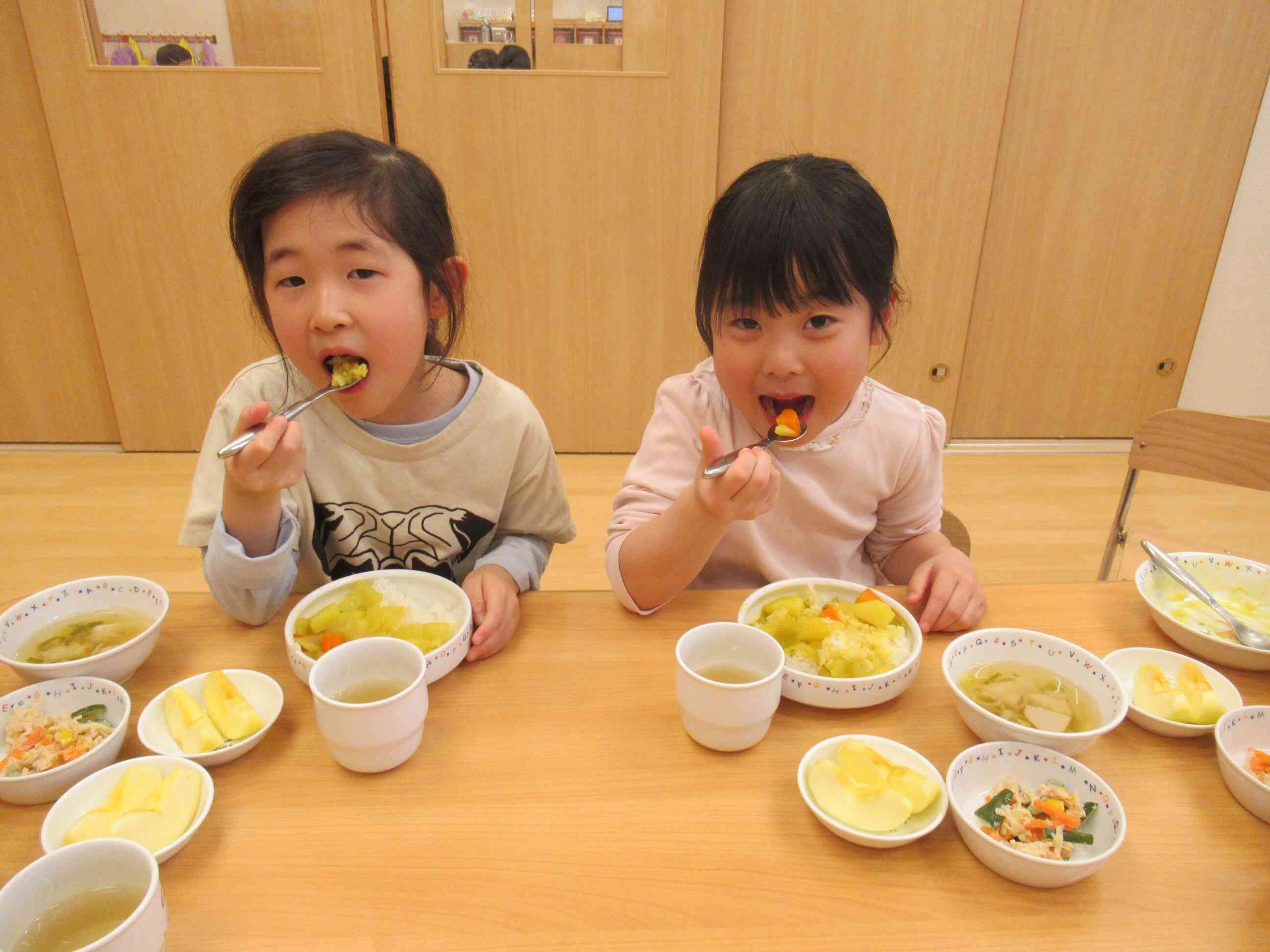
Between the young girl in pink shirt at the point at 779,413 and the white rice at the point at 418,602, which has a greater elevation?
the young girl in pink shirt at the point at 779,413

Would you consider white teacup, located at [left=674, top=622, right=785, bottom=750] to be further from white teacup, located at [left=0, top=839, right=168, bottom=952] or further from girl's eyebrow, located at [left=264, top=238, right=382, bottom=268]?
girl's eyebrow, located at [left=264, top=238, right=382, bottom=268]

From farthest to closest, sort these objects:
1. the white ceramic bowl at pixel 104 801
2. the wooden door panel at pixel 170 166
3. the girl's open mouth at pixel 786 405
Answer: the wooden door panel at pixel 170 166 < the girl's open mouth at pixel 786 405 < the white ceramic bowl at pixel 104 801

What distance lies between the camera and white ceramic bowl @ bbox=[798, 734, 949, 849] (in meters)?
0.64

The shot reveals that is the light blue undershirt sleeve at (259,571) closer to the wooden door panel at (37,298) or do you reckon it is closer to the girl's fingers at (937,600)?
the girl's fingers at (937,600)

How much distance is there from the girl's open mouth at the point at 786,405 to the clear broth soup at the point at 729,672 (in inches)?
14.9

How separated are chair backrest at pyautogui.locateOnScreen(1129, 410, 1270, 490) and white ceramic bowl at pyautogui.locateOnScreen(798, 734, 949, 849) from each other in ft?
2.74

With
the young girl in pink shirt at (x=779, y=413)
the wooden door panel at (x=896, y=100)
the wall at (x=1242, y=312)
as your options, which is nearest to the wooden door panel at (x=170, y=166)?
the wooden door panel at (x=896, y=100)

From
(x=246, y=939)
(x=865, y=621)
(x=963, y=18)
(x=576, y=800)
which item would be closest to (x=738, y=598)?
(x=865, y=621)

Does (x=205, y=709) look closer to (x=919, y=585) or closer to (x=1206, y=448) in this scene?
(x=919, y=585)

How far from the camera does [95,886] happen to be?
0.57m

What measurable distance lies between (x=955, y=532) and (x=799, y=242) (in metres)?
0.66

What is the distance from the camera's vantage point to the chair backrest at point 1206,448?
3.90ft

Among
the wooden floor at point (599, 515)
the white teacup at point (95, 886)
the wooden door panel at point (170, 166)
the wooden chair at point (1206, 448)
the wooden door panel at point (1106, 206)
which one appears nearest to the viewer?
the white teacup at point (95, 886)

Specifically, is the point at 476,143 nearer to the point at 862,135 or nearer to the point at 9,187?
the point at 862,135
